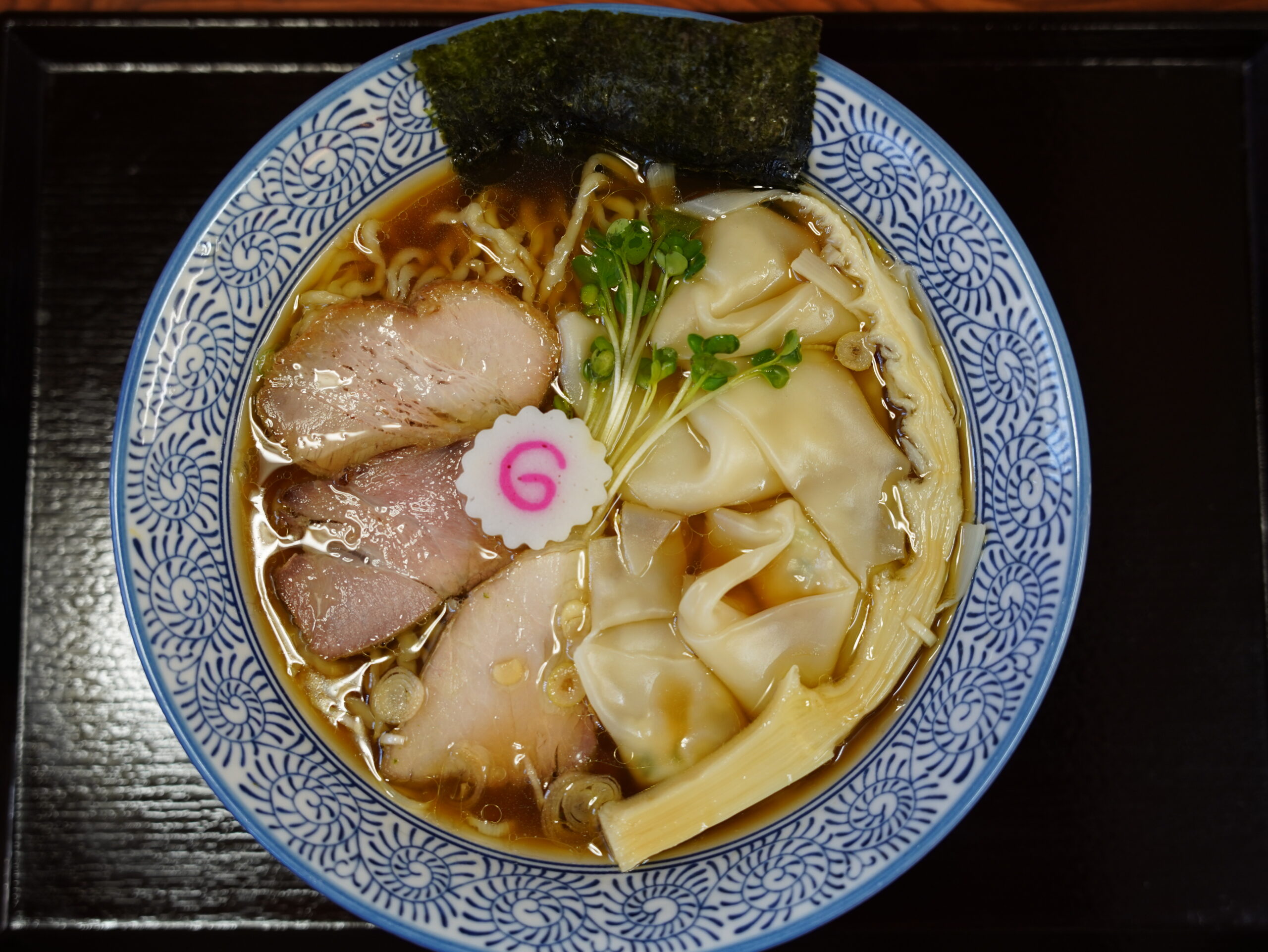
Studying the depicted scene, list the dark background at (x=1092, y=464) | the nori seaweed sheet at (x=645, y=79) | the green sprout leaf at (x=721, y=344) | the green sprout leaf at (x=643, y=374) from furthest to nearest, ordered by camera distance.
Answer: the dark background at (x=1092, y=464) < the green sprout leaf at (x=643, y=374) < the green sprout leaf at (x=721, y=344) < the nori seaweed sheet at (x=645, y=79)

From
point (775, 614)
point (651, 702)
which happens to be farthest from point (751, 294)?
point (651, 702)

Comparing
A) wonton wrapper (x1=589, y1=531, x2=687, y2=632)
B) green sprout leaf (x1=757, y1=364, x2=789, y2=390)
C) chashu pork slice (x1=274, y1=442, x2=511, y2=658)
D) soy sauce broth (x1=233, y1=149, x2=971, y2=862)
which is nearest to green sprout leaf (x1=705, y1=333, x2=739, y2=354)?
green sprout leaf (x1=757, y1=364, x2=789, y2=390)

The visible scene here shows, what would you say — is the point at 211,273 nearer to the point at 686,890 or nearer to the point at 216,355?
the point at 216,355

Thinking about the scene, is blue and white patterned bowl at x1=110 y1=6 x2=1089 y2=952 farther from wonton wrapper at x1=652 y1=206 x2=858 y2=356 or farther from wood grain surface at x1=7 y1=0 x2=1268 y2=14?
wood grain surface at x1=7 y1=0 x2=1268 y2=14

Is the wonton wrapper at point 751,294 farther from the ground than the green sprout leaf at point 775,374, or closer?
farther from the ground

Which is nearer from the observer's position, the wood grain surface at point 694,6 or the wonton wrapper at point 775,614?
the wonton wrapper at point 775,614

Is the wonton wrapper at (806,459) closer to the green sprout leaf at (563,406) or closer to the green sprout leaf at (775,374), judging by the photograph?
the green sprout leaf at (775,374)

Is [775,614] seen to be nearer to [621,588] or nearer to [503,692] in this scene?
[621,588]

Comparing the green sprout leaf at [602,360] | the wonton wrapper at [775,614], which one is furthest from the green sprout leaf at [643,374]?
the wonton wrapper at [775,614]

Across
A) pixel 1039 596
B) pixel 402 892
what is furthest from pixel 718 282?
pixel 402 892
